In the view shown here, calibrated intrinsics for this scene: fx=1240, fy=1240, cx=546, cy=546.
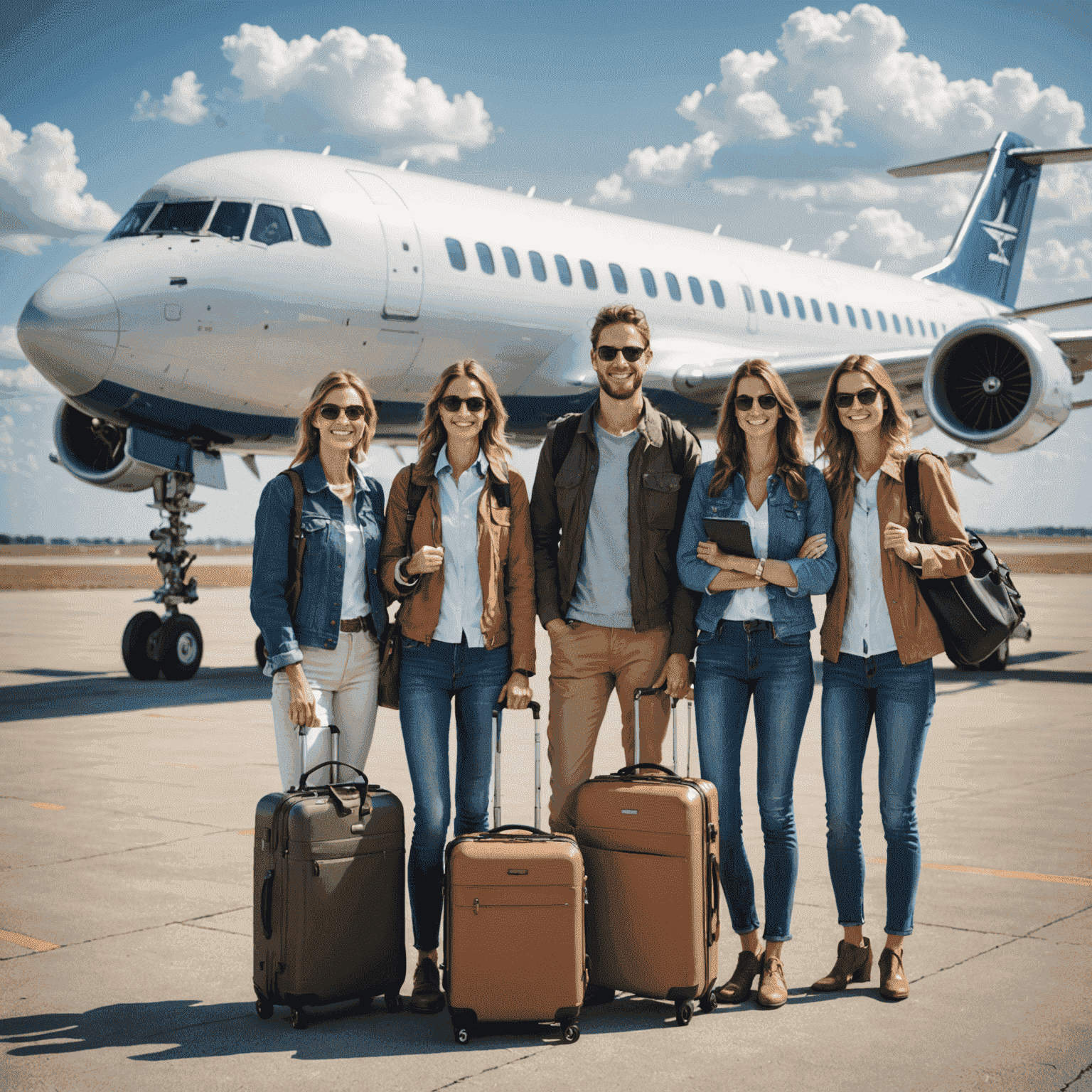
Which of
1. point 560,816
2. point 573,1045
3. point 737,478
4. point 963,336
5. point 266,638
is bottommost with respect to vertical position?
point 573,1045

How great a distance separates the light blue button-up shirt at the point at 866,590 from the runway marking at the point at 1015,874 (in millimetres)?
1585

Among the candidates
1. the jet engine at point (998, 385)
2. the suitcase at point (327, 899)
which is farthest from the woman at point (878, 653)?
the jet engine at point (998, 385)

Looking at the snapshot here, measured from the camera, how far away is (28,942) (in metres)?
4.39

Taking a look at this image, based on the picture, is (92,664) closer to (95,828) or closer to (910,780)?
(95,828)

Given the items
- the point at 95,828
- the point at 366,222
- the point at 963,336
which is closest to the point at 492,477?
the point at 95,828

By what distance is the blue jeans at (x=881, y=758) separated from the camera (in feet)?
13.5

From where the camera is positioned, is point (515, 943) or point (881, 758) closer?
point (515, 943)

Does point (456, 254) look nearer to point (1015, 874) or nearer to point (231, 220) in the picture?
point (231, 220)

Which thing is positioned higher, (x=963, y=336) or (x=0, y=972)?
(x=963, y=336)

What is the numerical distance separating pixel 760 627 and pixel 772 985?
1135 millimetres

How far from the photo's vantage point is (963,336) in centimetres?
1229

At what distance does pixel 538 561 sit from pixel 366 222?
7.90 meters

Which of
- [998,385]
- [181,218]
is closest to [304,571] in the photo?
[181,218]

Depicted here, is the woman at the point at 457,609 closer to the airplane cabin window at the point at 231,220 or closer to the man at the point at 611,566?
the man at the point at 611,566
